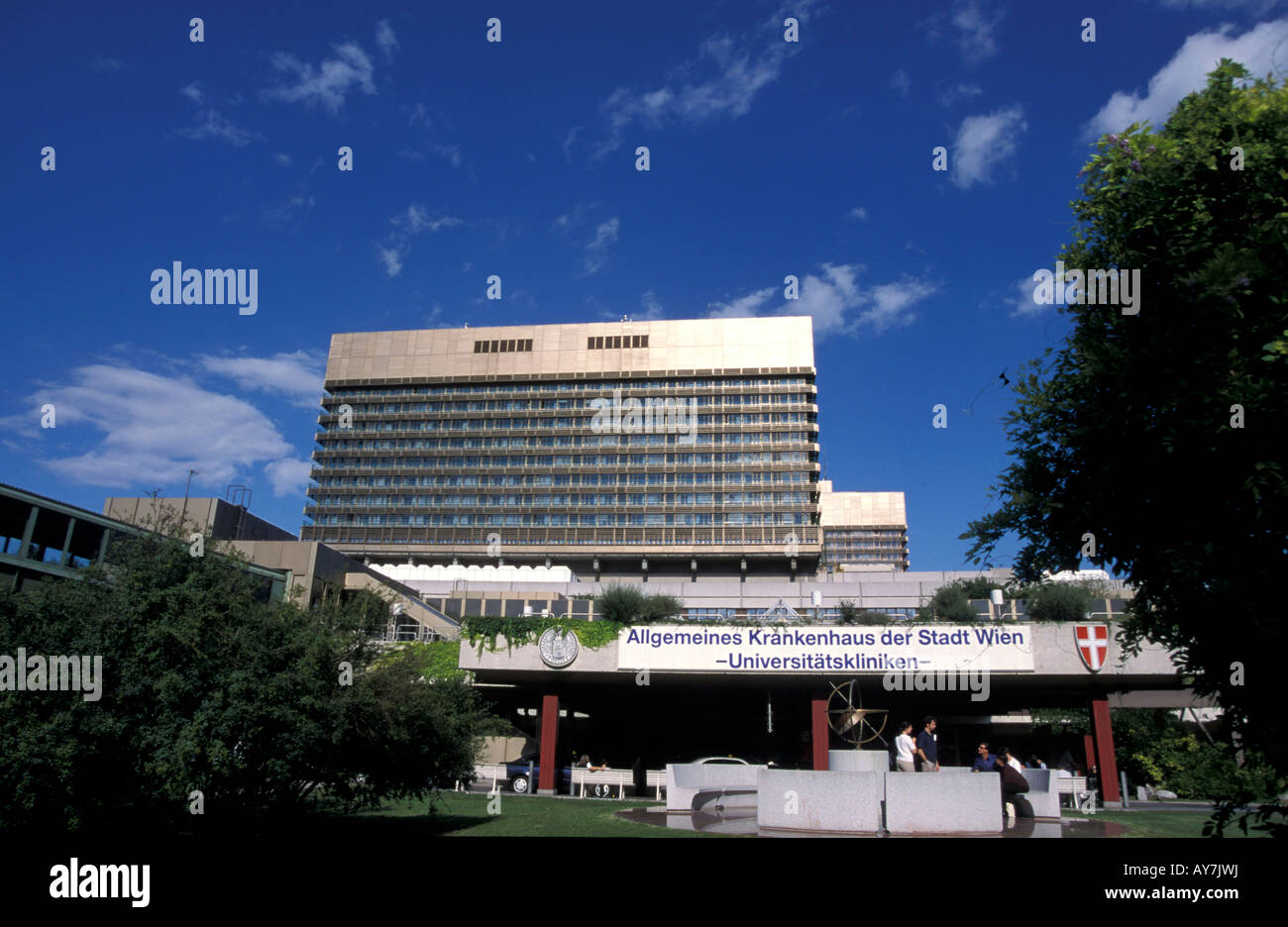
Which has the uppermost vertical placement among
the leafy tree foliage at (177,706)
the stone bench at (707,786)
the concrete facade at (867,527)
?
the concrete facade at (867,527)

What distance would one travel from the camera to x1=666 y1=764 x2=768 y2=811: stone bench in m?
18.4

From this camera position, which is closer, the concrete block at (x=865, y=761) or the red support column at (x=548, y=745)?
the concrete block at (x=865, y=761)

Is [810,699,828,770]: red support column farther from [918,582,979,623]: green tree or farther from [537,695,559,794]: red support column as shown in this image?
[918,582,979,623]: green tree

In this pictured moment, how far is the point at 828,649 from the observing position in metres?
26.4

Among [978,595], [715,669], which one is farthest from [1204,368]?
[978,595]

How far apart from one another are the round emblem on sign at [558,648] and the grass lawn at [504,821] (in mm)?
4981

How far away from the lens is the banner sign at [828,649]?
2600cm

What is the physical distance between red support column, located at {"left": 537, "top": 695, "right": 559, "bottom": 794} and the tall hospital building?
66.4 metres

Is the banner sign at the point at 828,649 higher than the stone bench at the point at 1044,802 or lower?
higher

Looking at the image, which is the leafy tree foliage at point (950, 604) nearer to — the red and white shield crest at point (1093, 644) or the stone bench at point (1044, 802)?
the red and white shield crest at point (1093, 644)

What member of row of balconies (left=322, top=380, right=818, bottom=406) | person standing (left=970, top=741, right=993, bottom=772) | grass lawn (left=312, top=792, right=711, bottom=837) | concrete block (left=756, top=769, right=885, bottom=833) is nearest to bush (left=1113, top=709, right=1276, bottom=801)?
person standing (left=970, top=741, right=993, bottom=772)

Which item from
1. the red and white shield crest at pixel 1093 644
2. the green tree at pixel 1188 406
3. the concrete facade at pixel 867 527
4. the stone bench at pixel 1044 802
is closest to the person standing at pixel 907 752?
the stone bench at pixel 1044 802
